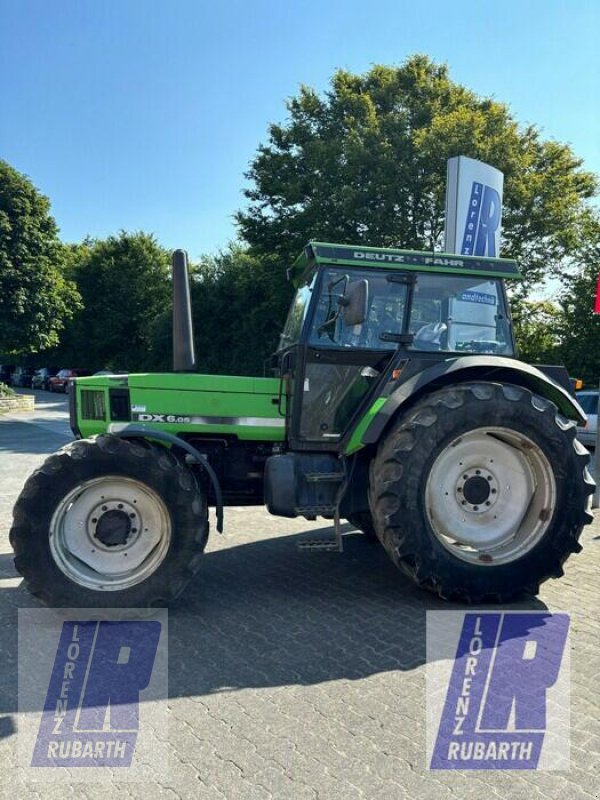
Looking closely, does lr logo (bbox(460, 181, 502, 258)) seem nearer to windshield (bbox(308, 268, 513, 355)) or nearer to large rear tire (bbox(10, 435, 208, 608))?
windshield (bbox(308, 268, 513, 355))

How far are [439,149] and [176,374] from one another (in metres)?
17.2

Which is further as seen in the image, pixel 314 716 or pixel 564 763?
pixel 314 716

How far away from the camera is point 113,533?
4531 millimetres

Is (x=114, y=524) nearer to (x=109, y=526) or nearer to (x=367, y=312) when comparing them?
(x=109, y=526)

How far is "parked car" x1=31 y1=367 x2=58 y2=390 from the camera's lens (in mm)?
42375

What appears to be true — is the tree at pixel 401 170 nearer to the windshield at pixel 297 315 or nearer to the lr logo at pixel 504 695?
the windshield at pixel 297 315

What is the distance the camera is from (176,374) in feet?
17.3

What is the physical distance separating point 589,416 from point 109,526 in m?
10.6

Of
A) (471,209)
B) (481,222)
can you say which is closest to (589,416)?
(481,222)

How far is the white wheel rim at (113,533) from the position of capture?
4.48m

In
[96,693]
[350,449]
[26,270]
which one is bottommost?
[96,693]

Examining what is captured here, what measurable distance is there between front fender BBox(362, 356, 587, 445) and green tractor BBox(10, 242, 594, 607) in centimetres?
2

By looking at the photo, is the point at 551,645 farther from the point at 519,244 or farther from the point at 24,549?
the point at 519,244

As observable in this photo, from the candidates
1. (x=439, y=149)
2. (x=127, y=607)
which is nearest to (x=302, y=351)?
(x=127, y=607)
